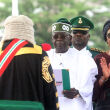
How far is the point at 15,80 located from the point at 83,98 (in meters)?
1.96

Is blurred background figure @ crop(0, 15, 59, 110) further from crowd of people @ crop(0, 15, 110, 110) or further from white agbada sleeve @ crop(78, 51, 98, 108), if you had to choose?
white agbada sleeve @ crop(78, 51, 98, 108)

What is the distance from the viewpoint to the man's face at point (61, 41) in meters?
6.44

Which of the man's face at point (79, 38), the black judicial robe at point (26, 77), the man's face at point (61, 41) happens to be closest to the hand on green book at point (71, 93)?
the man's face at point (61, 41)

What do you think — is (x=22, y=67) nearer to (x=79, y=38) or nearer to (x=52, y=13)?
(x=79, y=38)

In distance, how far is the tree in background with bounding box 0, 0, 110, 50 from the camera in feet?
102

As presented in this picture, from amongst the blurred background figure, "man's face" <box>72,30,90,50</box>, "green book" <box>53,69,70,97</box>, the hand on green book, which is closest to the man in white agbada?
the hand on green book

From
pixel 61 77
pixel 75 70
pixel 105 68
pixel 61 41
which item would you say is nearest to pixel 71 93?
pixel 61 77

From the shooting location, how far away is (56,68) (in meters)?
6.48

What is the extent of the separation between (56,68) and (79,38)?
1001 millimetres

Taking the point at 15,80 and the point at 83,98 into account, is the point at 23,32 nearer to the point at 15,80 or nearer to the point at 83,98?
the point at 15,80

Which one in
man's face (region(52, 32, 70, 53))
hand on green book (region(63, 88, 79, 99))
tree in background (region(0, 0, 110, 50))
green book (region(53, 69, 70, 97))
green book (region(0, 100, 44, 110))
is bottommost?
hand on green book (region(63, 88, 79, 99))

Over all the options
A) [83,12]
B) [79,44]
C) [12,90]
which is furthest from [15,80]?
[83,12]

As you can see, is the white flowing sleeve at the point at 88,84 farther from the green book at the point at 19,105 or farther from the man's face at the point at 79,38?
the green book at the point at 19,105

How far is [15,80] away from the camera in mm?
4664
